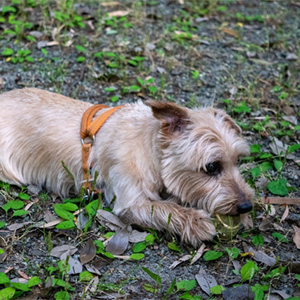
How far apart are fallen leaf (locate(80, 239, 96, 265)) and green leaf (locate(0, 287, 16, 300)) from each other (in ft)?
1.91

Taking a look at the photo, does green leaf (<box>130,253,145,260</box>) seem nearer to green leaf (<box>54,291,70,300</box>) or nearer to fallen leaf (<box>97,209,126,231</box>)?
fallen leaf (<box>97,209,126,231</box>)

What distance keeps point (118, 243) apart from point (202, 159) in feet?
3.05

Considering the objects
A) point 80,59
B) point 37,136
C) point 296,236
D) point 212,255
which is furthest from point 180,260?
point 80,59

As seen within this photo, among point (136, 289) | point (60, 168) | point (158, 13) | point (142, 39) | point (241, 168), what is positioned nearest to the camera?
point (136, 289)

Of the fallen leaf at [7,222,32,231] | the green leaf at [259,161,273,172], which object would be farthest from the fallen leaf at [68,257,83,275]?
the green leaf at [259,161,273,172]

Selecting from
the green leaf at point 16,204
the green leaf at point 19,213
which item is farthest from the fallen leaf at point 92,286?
the green leaf at point 16,204

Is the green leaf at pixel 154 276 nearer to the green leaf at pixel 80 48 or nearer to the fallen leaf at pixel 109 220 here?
the fallen leaf at pixel 109 220

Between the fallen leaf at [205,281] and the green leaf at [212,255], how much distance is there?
0.39 feet

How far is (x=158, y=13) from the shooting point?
7449mm

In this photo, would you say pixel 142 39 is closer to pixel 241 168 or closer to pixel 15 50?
pixel 15 50

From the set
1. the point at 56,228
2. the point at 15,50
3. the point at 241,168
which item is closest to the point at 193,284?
the point at 56,228

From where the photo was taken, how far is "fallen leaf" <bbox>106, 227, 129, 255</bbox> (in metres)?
3.64

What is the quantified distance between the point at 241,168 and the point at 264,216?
0.67 metres

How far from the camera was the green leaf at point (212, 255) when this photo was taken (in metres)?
3.56
